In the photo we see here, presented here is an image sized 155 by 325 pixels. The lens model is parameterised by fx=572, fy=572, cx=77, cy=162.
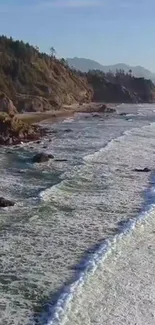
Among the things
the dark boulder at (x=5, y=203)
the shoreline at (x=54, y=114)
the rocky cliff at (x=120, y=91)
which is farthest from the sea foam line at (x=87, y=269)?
the rocky cliff at (x=120, y=91)

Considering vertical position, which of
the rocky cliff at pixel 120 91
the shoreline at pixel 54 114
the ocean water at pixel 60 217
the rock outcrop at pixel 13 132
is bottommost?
the rocky cliff at pixel 120 91

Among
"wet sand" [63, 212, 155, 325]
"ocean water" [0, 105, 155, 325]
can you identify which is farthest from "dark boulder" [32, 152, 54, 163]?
"wet sand" [63, 212, 155, 325]

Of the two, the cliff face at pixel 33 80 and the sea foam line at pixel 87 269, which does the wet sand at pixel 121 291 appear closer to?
the sea foam line at pixel 87 269

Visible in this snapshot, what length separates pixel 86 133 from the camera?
5022 cm

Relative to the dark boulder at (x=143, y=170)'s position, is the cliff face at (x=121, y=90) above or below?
below

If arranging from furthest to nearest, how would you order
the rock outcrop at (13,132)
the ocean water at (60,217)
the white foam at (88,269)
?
the rock outcrop at (13,132) → the ocean water at (60,217) → the white foam at (88,269)

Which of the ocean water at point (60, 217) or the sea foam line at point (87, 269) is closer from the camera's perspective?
the sea foam line at point (87, 269)

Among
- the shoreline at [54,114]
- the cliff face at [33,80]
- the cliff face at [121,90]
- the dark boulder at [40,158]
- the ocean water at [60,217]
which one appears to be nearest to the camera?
the ocean water at [60,217]

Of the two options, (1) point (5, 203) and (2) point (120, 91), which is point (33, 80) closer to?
(2) point (120, 91)

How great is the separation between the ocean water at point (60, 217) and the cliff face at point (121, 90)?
81959 millimetres

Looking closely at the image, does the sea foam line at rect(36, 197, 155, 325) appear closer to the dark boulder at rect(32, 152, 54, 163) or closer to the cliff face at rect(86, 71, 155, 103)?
the dark boulder at rect(32, 152, 54, 163)

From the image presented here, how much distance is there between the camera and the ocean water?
13.6m

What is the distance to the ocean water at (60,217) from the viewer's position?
44.7 feet

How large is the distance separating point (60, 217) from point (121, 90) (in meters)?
102
